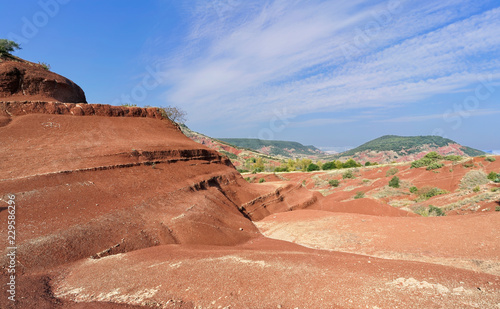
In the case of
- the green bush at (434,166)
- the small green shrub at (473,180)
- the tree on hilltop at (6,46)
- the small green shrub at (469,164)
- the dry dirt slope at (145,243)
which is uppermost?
the tree on hilltop at (6,46)

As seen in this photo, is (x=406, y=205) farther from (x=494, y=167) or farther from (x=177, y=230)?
(x=177, y=230)

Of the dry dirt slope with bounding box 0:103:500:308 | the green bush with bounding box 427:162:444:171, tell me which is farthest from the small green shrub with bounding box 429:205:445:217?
the green bush with bounding box 427:162:444:171

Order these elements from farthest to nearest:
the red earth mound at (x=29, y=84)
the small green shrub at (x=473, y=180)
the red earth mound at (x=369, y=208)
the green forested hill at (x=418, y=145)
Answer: the green forested hill at (x=418, y=145) → the small green shrub at (x=473, y=180) → the red earth mound at (x=369, y=208) → the red earth mound at (x=29, y=84)

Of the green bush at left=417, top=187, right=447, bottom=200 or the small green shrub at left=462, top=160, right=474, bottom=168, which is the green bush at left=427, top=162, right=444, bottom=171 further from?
the green bush at left=417, top=187, right=447, bottom=200

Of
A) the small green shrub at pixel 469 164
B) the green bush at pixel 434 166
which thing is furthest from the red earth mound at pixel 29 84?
the small green shrub at pixel 469 164

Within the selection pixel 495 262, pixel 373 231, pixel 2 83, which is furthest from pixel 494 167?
pixel 2 83

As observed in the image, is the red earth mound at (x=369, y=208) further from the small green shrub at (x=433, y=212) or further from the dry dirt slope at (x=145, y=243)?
the dry dirt slope at (x=145, y=243)

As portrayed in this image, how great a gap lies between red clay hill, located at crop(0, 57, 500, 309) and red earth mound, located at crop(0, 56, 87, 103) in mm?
2600

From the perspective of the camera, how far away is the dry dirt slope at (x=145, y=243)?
459 centimetres

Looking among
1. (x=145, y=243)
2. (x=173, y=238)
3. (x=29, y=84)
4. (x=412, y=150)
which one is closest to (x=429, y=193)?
(x=173, y=238)

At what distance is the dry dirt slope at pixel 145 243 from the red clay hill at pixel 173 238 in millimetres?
37

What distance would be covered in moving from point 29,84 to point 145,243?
573 inches

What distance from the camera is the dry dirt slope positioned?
15.1 ft

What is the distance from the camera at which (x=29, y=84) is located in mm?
15312
